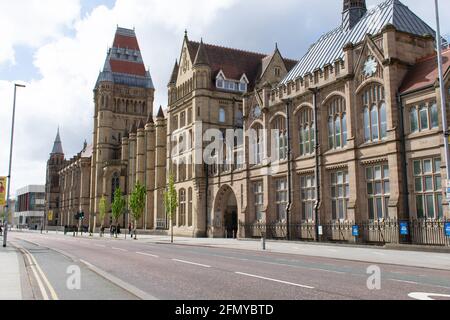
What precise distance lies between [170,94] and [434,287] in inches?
2053

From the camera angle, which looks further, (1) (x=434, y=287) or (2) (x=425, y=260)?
(2) (x=425, y=260)

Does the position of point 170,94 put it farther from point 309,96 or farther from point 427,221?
point 427,221

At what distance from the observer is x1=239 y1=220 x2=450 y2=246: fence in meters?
25.3

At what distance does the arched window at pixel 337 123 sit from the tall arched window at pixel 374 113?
6.80ft

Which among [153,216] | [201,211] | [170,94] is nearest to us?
[201,211]

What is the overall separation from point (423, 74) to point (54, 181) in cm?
14078

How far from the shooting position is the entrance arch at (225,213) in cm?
4866

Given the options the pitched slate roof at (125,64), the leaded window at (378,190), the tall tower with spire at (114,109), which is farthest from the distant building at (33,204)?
the leaded window at (378,190)

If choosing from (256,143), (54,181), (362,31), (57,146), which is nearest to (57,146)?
(57,146)

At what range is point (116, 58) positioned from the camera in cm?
10494

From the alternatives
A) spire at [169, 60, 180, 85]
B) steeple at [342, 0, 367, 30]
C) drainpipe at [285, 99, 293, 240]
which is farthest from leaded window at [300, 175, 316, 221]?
spire at [169, 60, 180, 85]

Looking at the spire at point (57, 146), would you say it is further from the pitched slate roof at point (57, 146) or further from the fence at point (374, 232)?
the fence at point (374, 232)

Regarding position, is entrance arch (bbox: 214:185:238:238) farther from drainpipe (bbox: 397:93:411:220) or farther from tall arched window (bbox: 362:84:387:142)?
drainpipe (bbox: 397:93:411:220)

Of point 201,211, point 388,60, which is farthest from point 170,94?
point 388,60
